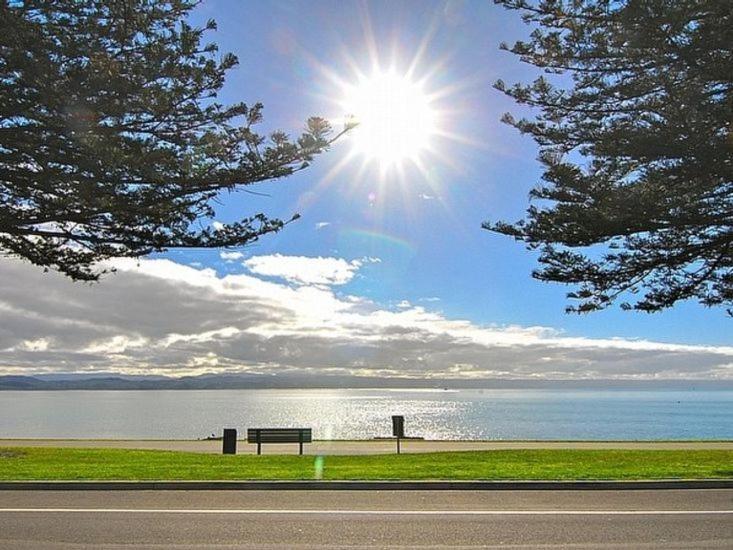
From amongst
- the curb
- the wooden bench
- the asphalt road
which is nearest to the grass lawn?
the curb

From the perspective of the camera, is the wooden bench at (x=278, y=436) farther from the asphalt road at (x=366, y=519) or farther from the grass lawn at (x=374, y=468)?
the asphalt road at (x=366, y=519)

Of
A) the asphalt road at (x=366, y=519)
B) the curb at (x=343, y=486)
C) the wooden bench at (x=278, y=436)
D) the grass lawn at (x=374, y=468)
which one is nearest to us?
the asphalt road at (x=366, y=519)

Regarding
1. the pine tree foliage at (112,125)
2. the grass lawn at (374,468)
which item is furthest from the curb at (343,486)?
the pine tree foliage at (112,125)

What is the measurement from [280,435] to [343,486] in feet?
35.2

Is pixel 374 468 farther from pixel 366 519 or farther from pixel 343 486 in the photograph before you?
pixel 366 519

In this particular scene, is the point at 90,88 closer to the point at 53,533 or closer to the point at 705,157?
the point at 53,533

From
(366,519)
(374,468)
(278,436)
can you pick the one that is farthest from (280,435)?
(366,519)

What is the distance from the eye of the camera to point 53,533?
328 inches

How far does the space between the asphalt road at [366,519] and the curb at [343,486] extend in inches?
12.9

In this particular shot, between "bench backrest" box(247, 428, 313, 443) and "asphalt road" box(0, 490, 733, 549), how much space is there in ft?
34.3

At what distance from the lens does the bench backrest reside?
22.0 metres

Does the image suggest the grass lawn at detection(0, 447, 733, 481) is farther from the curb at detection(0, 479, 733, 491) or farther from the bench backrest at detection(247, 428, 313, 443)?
the bench backrest at detection(247, 428, 313, 443)

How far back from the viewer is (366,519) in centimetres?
907

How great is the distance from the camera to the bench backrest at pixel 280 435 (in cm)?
2202
